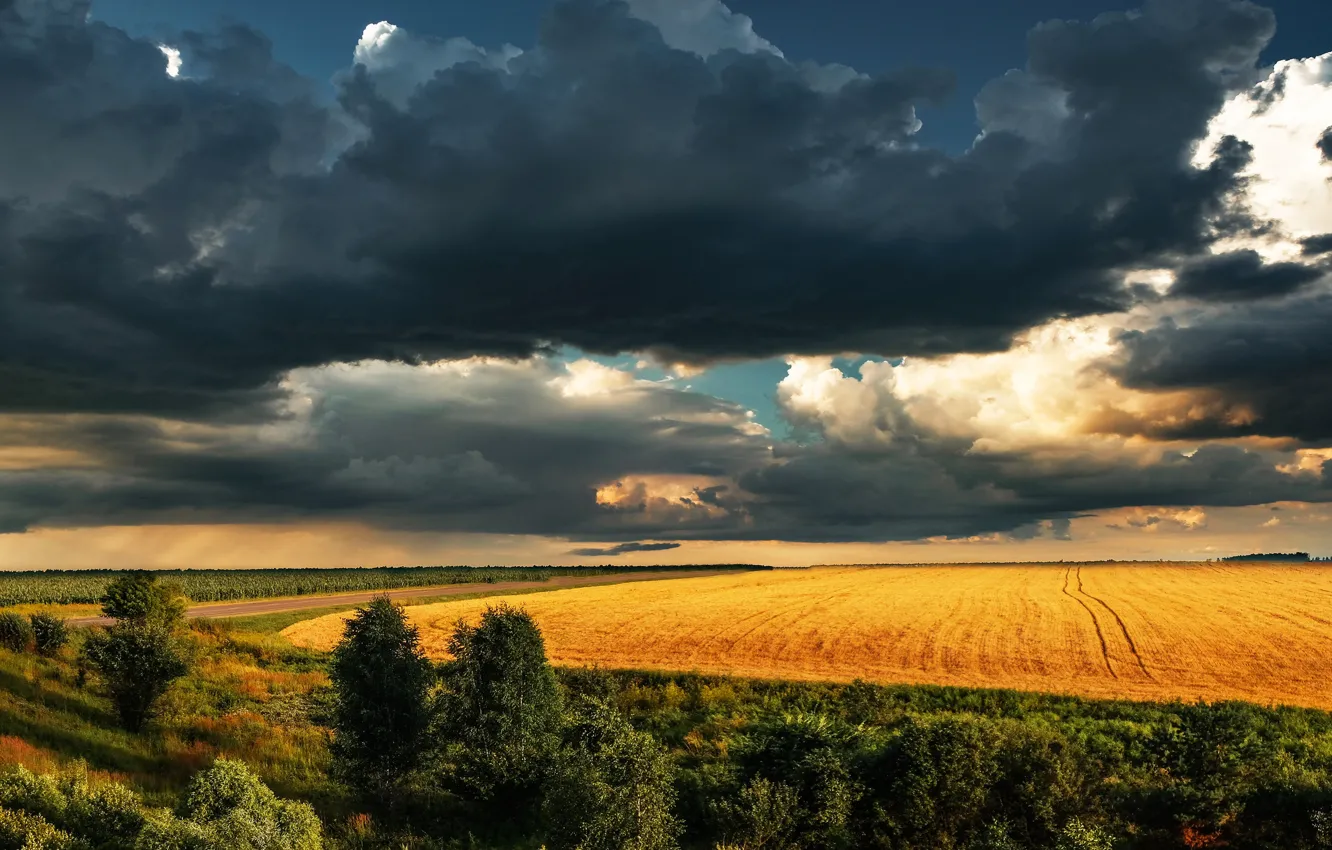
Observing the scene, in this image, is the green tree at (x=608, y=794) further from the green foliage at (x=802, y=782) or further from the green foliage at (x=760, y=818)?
the green foliage at (x=802, y=782)

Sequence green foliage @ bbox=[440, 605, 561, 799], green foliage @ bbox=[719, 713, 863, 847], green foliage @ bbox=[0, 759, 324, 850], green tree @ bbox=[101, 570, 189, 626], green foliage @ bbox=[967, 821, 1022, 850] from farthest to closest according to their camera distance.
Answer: green tree @ bbox=[101, 570, 189, 626]
green foliage @ bbox=[440, 605, 561, 799]
green foliage @ bbox=[719, 713, 863, 847]
green foliage @ bbox=[967, 821, 1022, 850]
green foliage @ bbox=[0, 759, 324, 850]

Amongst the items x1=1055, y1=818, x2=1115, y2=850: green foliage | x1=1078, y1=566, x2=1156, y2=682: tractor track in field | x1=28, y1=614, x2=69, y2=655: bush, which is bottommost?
x1=1078, y1=566, x2=1156, y2=682: tractor track in field

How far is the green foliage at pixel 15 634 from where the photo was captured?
160ft

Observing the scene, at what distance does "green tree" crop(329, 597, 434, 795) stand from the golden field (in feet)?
73.3

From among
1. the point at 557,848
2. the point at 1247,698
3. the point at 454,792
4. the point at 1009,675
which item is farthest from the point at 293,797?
the point at 1247,698

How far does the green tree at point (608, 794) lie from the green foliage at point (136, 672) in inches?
855

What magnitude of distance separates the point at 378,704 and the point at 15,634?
115 feet

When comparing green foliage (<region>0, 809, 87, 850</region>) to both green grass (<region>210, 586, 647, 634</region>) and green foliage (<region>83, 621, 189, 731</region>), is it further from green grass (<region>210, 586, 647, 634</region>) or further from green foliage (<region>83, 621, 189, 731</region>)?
green grass (<region>210, 586, 647, 634</region>)

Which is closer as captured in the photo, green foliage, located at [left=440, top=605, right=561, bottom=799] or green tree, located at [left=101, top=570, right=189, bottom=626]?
green foliage, located at [left=440, top=605, right=561, bottom=799]

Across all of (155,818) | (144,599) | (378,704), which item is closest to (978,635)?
(378,704)

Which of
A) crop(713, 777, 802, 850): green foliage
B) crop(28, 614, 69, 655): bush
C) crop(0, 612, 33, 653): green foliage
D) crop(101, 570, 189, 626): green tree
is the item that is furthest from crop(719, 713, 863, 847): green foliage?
crop(0, 612, 33, 653): green foliage

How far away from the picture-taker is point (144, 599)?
54.6 m

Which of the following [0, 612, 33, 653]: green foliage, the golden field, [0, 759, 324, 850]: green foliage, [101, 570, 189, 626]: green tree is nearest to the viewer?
[0, 759, 324, 850]: green foliage

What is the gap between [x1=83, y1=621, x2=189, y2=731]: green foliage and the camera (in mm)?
35031
